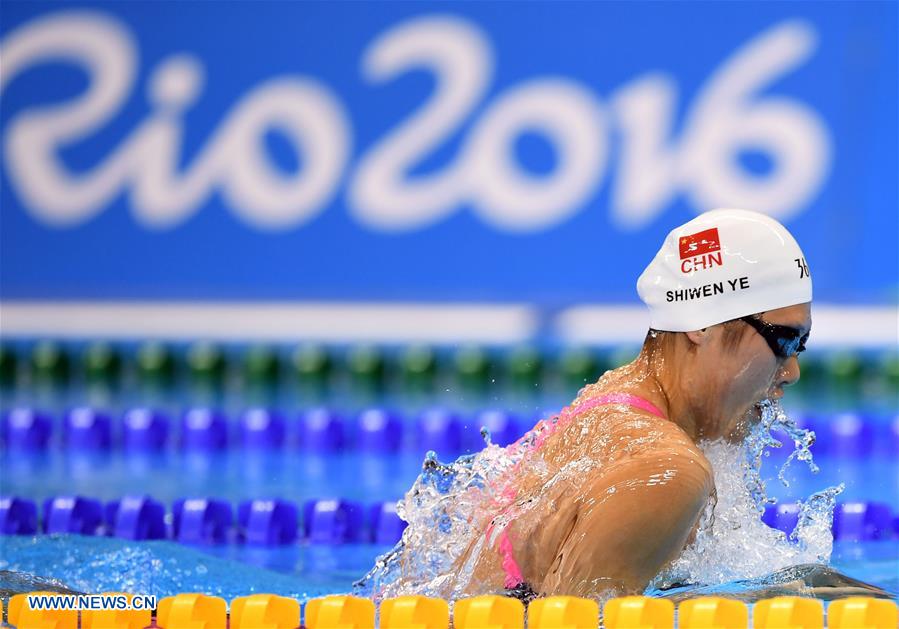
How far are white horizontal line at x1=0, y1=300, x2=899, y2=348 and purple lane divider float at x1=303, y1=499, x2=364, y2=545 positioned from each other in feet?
7.15

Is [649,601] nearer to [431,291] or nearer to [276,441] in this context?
Result: [276,441]

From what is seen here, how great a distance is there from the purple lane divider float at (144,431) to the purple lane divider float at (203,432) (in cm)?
9

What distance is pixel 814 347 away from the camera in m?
5.77

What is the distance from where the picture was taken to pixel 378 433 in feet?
16.7

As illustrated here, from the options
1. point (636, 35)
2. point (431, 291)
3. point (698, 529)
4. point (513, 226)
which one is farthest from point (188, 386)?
point (698, 529)

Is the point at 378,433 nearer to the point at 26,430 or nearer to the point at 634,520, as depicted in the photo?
the point at 26,430

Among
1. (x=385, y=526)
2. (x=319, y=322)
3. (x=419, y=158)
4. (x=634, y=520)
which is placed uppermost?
(x=419, y=158)

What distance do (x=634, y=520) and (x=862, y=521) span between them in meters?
2.24

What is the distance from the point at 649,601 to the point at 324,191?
4465 millimetres

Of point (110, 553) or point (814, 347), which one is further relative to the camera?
point (814, 347)

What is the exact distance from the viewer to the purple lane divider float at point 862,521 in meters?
3.75

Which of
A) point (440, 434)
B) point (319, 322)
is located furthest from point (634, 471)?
point (319, 322)

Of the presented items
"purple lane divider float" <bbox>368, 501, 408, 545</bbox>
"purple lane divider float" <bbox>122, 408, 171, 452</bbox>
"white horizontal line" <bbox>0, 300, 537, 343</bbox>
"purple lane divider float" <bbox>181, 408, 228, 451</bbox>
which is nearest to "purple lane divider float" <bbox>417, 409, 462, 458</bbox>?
"purple lane divider float" <bbox>181, 408, 228, 451</bbox>

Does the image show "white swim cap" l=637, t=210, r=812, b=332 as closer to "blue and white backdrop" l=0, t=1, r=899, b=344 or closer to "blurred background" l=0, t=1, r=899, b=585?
"blurred background" l=0, t=1, r=899, b=585
